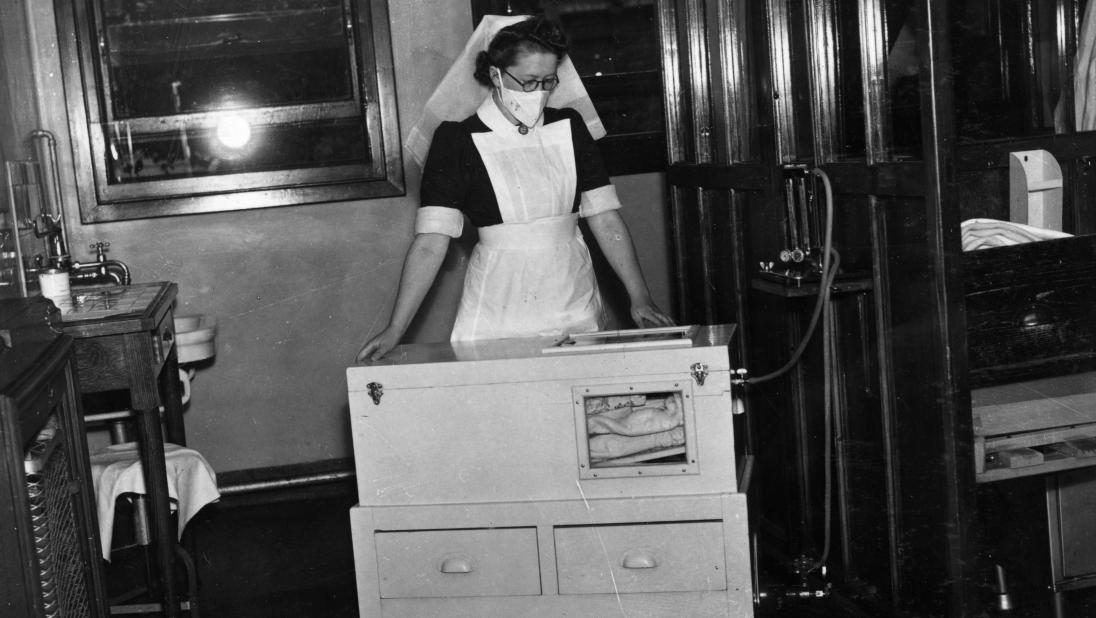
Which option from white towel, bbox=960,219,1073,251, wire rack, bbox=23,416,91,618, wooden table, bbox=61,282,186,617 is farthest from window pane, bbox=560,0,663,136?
wire rack, bbox=23,416,91,618

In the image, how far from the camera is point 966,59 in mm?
2725

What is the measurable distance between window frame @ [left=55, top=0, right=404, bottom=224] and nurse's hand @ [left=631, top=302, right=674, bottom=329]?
5.96 feet

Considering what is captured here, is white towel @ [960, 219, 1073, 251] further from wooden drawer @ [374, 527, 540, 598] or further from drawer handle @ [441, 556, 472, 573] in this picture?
drawer handle @ [441, 556, 472, 573]

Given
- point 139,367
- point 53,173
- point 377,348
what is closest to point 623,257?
point 377,348

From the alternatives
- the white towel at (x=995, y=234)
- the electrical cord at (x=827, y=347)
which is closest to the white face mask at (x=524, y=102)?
the electrical cord at (x=827, y=347)

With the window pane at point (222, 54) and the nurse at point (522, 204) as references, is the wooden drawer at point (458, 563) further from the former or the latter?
the window pane at point (222, 54)

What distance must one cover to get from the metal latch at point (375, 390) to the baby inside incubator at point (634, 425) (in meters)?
0.44

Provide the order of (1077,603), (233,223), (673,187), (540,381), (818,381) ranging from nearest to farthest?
1. (540,381)
2. (1077,603)
3. (818,381)
4. (673,187)
5. (233,223)

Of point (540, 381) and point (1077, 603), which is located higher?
point (540, 381)

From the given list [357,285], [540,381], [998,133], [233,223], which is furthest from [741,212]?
[233,223]

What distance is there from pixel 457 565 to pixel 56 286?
62.1 inches

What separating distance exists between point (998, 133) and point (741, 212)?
A: 98cm

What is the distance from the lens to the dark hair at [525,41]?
3.13 metres

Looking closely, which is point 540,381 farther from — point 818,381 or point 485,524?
point 818,381
